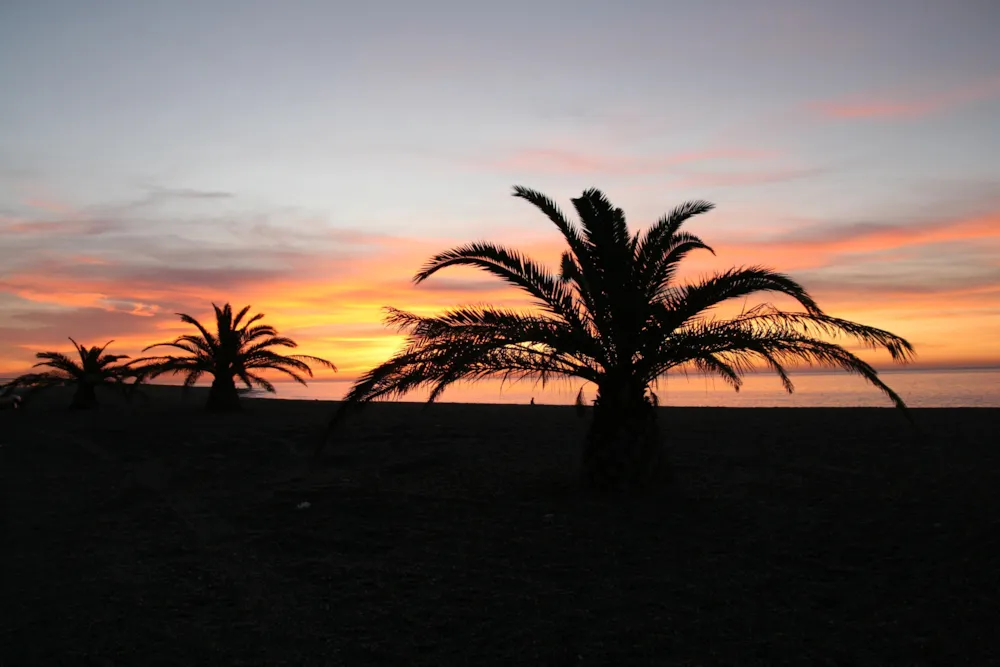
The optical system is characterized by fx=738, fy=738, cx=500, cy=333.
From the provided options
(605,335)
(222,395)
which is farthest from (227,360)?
(605,335)

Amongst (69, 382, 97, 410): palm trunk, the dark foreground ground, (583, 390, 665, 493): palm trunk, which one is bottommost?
the dark foreground ground

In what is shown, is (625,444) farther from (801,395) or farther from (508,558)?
(801,395)

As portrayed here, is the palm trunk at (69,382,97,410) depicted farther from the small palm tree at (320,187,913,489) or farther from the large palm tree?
the small palm tree at (320,187,913,489)

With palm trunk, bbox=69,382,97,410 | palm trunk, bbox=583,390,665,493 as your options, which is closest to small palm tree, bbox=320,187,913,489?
palm trunk, bbox=583,390,665,493

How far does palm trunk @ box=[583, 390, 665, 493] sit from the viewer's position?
37.4 feet

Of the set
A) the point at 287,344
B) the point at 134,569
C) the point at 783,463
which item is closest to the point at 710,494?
the point at 783,463

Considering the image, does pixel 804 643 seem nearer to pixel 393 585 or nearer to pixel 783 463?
pixel 393 585

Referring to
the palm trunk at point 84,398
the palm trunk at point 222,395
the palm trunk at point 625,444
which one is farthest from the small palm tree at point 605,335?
the palm trunk at point 84,398

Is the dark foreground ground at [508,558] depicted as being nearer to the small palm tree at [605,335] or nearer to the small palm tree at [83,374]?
the small palm tree at [605,335]

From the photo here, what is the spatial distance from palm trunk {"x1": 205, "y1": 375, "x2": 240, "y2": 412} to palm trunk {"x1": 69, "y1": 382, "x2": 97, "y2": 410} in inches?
204

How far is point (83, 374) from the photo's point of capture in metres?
25.7

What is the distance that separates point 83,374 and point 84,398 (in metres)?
0.97

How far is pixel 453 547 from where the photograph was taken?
31.4 feet

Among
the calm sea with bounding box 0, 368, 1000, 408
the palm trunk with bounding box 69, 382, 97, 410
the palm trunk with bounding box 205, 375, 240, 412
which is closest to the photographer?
the palm trunk with bounding box 205, 375, 240, 412
